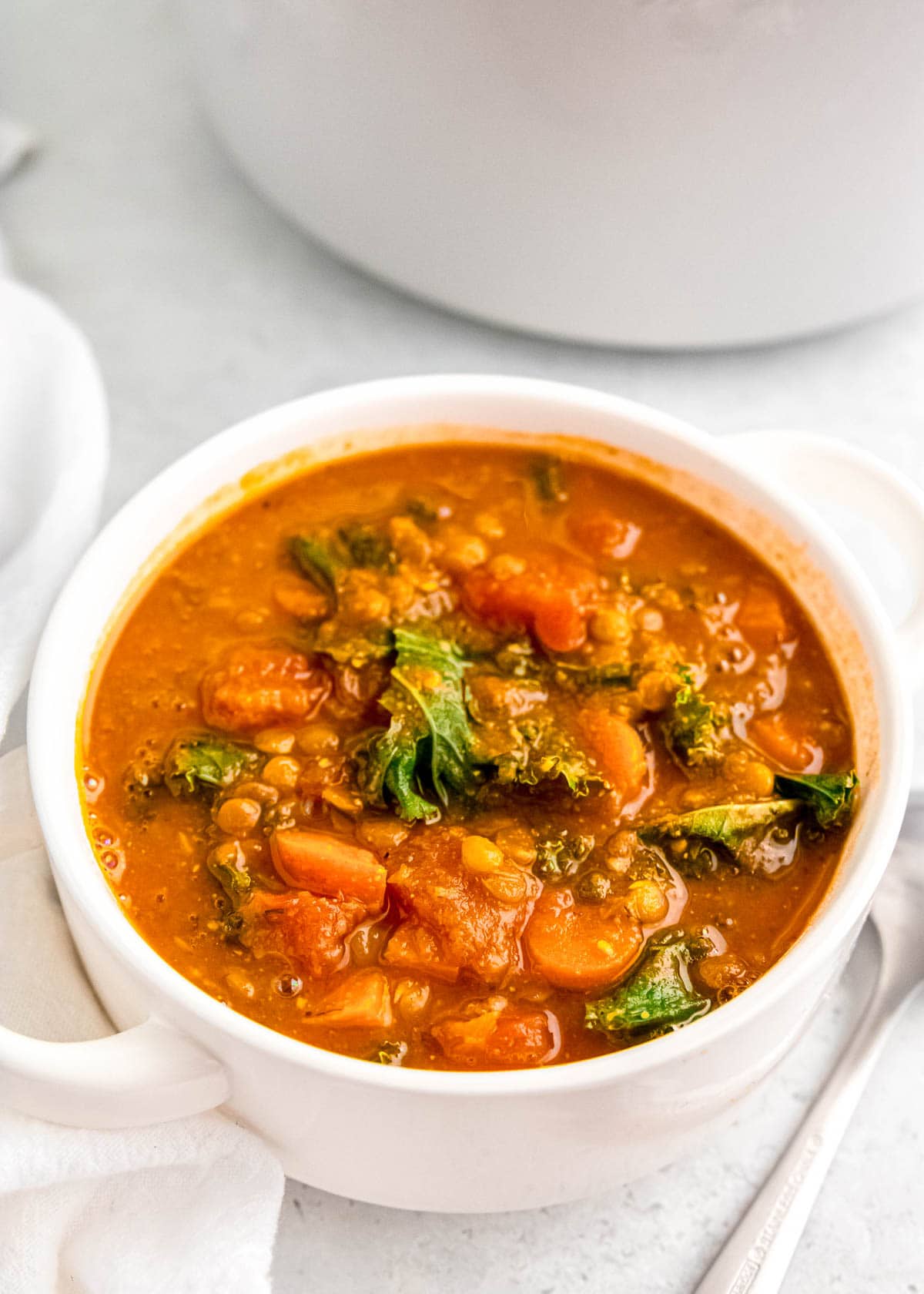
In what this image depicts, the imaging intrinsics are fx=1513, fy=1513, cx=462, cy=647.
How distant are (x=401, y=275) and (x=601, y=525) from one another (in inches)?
39.2

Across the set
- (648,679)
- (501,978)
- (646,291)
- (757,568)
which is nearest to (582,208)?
(646,291)

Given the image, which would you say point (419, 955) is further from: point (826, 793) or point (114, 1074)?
point (826, 793)

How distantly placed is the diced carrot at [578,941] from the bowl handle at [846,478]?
30.5 inches

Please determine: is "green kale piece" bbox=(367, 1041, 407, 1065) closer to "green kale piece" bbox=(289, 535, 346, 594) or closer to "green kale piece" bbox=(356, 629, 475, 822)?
"green kale piece" bbox=(356, 629, 475, 822)

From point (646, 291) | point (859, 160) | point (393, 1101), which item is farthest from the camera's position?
point (646, 291)

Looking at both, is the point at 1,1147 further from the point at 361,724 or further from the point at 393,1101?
the point at 361,724

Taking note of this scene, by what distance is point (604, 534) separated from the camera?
2672 mm

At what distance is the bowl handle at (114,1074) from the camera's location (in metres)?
1.94

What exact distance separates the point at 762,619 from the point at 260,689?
0.84m

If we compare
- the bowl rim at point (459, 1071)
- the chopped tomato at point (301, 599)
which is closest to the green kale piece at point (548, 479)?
the bowl rim at point (459, 1071)

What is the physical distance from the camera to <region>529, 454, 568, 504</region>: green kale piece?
2.72m

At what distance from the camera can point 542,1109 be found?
1.91m

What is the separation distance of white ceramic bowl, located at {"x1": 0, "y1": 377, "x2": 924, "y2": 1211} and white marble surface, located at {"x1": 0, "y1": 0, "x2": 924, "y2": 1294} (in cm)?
17

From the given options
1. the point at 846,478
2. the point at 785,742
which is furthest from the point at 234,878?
the point at 846,478
